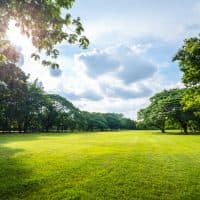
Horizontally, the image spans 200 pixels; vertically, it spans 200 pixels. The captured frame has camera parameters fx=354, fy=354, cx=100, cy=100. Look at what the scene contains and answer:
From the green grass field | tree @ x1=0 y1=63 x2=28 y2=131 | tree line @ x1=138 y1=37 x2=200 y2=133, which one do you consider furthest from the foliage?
the green grass field

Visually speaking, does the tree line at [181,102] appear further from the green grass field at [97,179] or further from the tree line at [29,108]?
the tree line at [29,108]

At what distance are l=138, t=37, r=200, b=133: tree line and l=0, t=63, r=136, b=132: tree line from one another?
950 inches

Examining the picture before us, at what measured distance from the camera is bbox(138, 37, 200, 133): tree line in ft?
112

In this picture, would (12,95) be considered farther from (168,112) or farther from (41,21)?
(41,21)

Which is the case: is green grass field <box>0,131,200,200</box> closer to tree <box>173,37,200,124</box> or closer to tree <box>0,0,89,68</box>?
tree <box>0,0,89,68</box>

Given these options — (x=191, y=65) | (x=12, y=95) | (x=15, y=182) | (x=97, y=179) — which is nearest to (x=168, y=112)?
(x=12, y=95)

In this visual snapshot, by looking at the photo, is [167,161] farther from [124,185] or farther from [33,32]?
[33,32]

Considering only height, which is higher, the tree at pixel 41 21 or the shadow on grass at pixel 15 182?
the tree at pixel 41 21

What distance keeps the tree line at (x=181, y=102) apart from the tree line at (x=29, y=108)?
79.2 feet

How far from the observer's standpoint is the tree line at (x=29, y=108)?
70562mm

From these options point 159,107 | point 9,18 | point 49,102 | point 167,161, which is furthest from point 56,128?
point 9,18

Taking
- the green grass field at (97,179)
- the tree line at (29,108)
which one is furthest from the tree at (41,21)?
the tree line at (29,108)

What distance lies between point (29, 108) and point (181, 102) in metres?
55.9

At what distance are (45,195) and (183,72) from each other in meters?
26.2
